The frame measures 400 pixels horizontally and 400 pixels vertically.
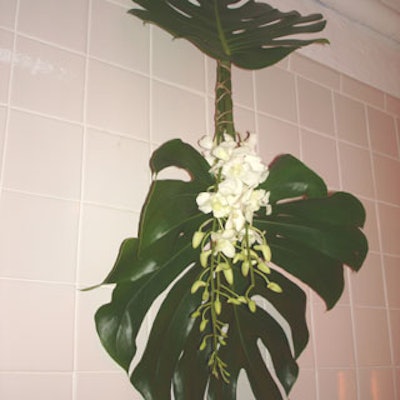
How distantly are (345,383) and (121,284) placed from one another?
642mm

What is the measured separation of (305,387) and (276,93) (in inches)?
27.8

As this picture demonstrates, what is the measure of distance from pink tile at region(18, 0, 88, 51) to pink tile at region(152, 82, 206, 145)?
188 mm

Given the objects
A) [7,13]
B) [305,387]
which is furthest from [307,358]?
[7,13]

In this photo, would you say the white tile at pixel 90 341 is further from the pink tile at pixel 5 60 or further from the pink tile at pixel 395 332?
the pink tile at pixel 395 332

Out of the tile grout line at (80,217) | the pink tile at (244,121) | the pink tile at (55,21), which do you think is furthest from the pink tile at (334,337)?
the pink tile at (55,21)

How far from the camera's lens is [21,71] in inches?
35.9

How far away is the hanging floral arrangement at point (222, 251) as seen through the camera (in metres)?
0.81

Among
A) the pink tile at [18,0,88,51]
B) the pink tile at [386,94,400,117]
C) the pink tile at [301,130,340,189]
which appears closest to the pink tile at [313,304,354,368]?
the pink tile at [301,130,340,189]

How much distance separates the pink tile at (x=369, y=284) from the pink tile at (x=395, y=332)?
0.05 m

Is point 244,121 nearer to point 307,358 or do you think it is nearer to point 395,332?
point 307,358

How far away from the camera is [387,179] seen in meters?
1.45

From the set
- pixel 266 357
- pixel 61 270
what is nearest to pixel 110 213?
→ pixel 61 270

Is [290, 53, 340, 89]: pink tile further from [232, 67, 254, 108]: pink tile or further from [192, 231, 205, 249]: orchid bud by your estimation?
[192, 231, 205, 249]: orchid bud

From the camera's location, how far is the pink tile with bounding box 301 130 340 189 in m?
1.29
